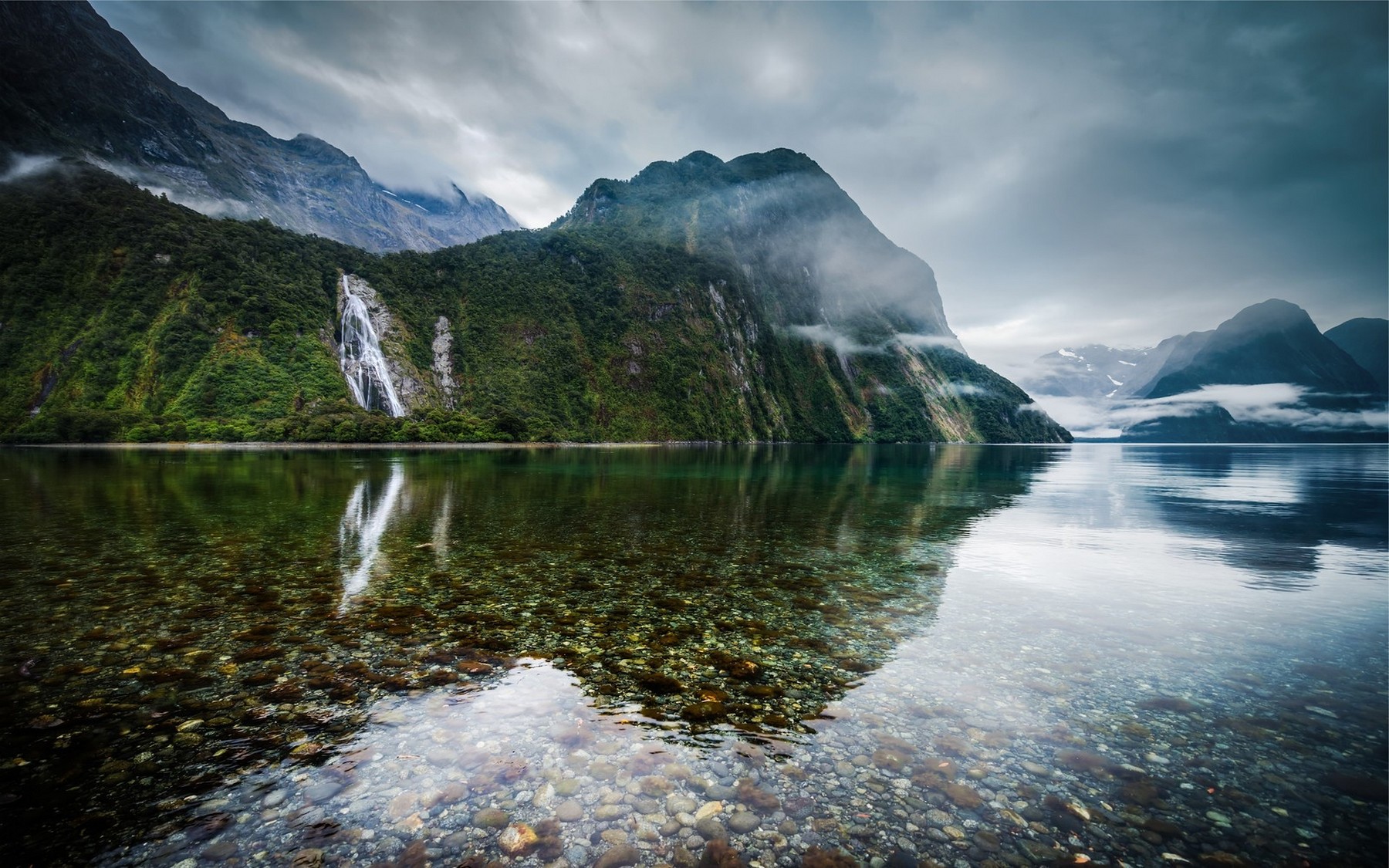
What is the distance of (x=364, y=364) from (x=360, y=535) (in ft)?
560

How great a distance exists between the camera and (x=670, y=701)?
10508 mm

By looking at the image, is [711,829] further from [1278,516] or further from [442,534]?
[1278,516]

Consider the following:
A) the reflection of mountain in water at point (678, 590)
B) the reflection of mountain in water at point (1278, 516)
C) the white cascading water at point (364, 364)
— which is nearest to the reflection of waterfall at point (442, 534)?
the reflection of mountain in water at point (678, 590)

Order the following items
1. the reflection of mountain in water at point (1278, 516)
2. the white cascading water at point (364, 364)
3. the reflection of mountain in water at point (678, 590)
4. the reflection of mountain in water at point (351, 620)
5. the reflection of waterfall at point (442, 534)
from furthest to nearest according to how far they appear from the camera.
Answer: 1. the white cascading water at point (364, 364)
2. the reflection of mountain in water at point (1278, 516)
3. the reflection of waterfall at point (442, 534)
4. the reflection of mountain in water at point (678, 590)
5. the reflection of mountain in water at point (351, 620)

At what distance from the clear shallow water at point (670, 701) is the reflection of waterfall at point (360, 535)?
30 centimetres

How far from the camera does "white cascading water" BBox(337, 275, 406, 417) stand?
166500 millimetres

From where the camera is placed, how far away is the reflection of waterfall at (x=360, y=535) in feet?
58.8

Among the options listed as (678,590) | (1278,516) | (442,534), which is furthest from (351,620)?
(1278,516)

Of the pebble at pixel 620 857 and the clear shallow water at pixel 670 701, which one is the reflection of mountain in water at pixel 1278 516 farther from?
the pebble at pixel 620 857

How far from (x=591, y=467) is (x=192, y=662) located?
7014 cm

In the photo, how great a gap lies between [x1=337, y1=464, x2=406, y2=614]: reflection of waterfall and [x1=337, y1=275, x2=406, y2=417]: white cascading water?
140 meters

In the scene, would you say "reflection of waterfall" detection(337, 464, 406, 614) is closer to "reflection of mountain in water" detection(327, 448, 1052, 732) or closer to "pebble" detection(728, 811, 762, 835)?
"reflection of mountain in water" detection(327, 448, 1052, 732)

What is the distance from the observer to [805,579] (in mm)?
20078

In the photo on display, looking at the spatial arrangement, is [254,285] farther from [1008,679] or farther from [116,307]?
[1008,679]
